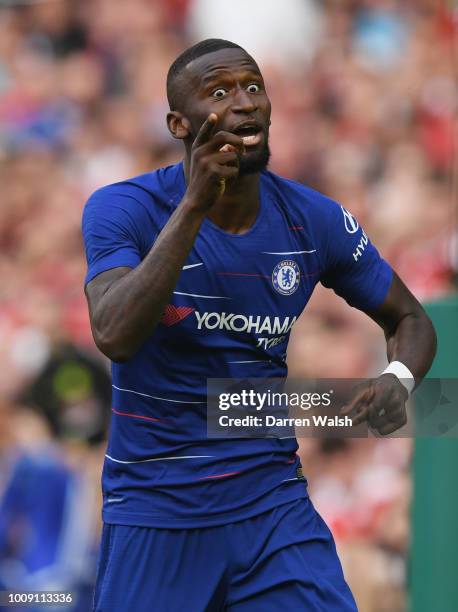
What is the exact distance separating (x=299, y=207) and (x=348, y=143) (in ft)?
9.71

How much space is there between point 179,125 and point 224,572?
137 centimetres

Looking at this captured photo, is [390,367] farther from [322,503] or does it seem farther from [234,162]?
[322,503]

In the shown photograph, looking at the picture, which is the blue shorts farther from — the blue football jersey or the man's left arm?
the man's left arm

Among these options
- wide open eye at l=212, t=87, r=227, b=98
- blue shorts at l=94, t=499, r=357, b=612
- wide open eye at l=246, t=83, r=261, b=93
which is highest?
wide open eye at l=246, t=83, r=261, b=93

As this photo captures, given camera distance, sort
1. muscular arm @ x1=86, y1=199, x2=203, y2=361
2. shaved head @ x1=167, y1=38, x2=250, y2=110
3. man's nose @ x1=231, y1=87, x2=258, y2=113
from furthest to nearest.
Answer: shaved head @ x1=167, y1=38, x2=250, y2=110
man's nose @ x1=231, y1=87, x2=258, y2=113
muscular arm @ x1=86, y1=199, x2=203, y2=361

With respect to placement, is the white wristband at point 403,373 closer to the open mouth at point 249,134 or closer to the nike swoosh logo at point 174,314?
the nike swoosh logo at point 174,314

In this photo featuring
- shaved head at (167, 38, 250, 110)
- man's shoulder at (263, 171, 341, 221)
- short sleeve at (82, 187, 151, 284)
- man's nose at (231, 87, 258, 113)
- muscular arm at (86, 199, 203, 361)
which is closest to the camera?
muscular arm at (86, 199, 203, 361)

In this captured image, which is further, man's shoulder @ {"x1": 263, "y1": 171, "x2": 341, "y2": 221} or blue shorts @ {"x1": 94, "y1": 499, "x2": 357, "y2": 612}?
man's shoulder @ {"x1": 263, "y1": 171, "x2": 341, "y2": 221}

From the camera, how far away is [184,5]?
22.4 ft

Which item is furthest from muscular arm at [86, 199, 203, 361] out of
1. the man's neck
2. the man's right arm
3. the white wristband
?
the white wristband

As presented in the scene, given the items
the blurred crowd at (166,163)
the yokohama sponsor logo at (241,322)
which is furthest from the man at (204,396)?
the blurred crowd at (166,163)

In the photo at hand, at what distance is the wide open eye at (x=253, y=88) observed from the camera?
3633 mm

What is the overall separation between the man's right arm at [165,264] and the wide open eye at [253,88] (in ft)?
1.36

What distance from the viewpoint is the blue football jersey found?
357cm
